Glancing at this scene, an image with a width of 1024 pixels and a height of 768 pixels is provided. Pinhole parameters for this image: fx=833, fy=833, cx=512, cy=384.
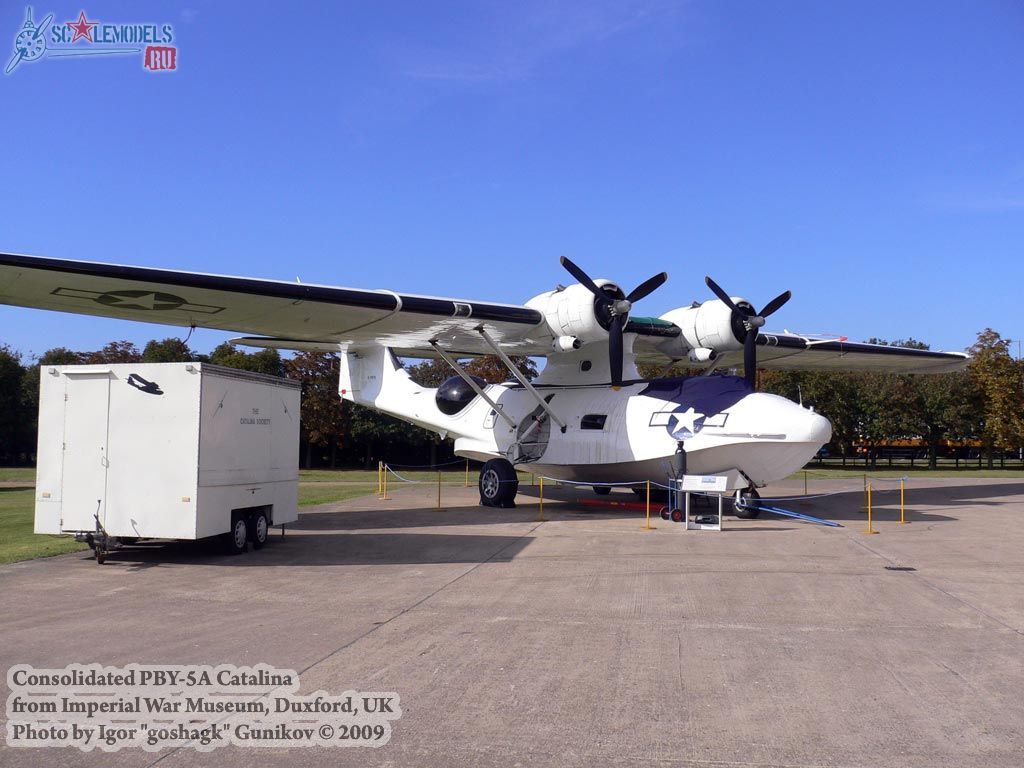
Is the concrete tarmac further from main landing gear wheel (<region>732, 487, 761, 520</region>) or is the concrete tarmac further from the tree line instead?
the tree line

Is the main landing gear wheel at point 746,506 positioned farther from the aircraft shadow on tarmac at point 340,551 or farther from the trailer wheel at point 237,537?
the trailer wheel at point 237,537

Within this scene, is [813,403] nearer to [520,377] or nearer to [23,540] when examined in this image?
[520,377]

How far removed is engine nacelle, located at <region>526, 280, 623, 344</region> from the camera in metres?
18.6

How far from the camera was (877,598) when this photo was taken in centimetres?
959

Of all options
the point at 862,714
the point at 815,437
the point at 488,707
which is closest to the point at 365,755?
the point at 488,707

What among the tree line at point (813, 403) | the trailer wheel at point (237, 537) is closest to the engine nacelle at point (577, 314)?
the trailer wheel at point (237, 537)

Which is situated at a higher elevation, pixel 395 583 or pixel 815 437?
pixel 815 437

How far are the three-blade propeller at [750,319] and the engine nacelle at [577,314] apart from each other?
3.31 m

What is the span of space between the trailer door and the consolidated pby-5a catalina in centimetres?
194

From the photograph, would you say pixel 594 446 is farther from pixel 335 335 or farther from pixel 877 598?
pixel 877 598

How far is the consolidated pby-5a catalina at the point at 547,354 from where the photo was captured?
15047mm

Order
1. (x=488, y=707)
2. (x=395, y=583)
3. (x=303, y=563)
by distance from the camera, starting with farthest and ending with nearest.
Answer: (x=303, y=563) < (x=395, y=583) < (x=488, y=707)

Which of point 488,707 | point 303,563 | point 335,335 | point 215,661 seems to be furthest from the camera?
point 335,335

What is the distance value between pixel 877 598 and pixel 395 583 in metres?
5.78
